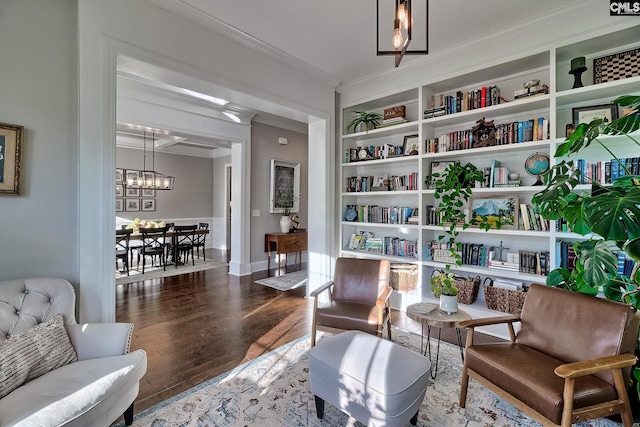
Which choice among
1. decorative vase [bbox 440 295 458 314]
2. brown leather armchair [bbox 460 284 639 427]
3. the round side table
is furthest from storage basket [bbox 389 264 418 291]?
brown leather armchair [bbox 460 284 639 427]

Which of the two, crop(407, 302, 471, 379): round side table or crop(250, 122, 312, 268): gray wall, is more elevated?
crop(250, 122, 312, 268): gray wall

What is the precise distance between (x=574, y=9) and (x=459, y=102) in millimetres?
1159

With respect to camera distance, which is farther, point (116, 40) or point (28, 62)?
point (116, 40)

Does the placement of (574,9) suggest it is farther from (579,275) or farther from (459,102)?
(579,275)

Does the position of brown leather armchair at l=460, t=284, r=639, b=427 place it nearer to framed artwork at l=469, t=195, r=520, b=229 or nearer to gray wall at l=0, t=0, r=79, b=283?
framed artwork at l=469, t=195, r=520, b=229

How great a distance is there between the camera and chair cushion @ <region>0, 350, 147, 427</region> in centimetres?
129

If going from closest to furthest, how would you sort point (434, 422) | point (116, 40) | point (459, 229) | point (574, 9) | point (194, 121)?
point (434, 422), point (116, 40), point (574, 9), point (459, 229), point (194, 121)

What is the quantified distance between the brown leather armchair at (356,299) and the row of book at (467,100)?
76.7 inches

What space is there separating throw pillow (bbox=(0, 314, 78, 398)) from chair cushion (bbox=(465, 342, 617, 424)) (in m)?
2.44

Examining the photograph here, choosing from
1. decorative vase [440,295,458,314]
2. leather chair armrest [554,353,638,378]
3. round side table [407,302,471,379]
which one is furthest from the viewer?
decorative vase [440,295,458,314]

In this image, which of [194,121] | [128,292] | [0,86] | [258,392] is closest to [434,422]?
[258,392]

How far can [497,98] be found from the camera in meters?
3.22

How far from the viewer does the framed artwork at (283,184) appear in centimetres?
638

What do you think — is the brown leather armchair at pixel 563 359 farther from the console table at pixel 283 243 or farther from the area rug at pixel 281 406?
the console table at pixel 283 243
